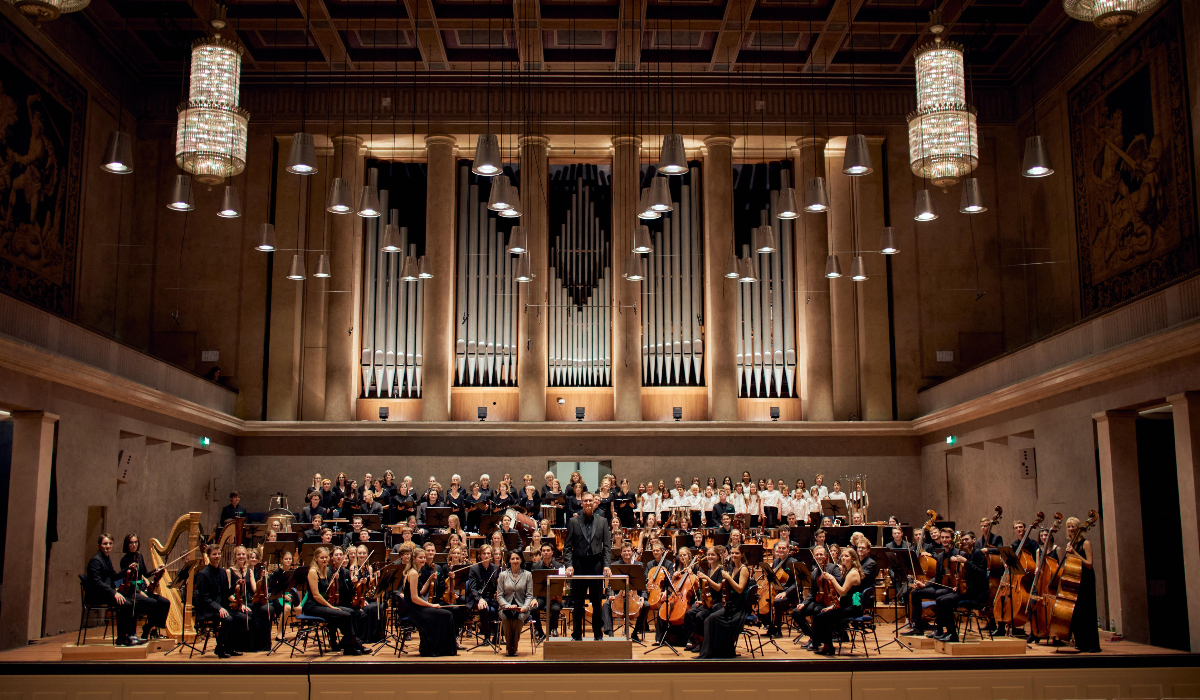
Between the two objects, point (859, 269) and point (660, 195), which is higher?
point (859, 269)

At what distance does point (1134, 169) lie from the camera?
14.2 metres

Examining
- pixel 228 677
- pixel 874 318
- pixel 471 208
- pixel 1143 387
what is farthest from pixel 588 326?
pixel 228 677

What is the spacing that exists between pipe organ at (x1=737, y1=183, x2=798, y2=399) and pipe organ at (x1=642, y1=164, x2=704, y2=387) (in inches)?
30.4

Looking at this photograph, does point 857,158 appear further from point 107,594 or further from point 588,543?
point 107,594

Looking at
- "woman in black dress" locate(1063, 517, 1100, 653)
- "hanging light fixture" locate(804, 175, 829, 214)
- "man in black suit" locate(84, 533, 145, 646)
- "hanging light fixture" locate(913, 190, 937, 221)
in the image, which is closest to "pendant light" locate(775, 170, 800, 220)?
"hanging light fixture" locate(804, 175, 829, 214)

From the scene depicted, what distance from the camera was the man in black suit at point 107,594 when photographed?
9.82m

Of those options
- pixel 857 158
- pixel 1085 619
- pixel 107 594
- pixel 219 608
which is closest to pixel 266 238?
pixel 107 594

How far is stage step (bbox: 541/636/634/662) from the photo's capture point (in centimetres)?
861

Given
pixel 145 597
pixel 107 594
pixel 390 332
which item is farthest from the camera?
pixel 390 332

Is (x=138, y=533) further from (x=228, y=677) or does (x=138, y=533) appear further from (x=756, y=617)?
(x=756, y=617)

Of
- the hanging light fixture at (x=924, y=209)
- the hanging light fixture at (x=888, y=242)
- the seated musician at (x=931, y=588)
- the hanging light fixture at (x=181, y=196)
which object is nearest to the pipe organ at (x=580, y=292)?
the hanging light fixture at (x=888, y=242)

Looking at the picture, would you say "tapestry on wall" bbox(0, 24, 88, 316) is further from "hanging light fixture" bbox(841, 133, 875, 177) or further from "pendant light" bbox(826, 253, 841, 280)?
"pendant light" bbox(826, 253, 841, 280)

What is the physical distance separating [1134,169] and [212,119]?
1232 cm

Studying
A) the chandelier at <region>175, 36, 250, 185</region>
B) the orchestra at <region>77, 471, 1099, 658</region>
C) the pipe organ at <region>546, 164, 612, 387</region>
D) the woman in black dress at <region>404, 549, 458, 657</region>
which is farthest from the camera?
the pipe organ at <region>546, 164, 612, 387</region>
